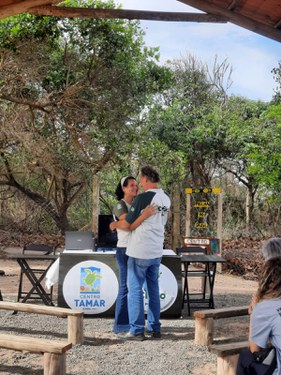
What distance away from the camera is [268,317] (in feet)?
9.59

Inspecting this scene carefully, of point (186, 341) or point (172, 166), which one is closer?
point (186, 341)

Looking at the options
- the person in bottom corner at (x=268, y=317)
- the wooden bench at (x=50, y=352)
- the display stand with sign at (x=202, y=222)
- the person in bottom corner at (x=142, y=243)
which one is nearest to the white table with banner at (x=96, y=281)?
the person in bottom corner at (x=142, y=243)

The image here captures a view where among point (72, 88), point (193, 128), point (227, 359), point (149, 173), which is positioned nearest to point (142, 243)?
point (149, 173)

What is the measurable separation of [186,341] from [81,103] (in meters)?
8.44

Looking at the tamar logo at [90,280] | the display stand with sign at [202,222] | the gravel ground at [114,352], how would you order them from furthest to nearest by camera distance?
the display stand with sign at [202,222], the tamar logo at [90,280], the gravel ground at [114,352]

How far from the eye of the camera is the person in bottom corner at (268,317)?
9.58ft

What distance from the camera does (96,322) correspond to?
6.48 metres

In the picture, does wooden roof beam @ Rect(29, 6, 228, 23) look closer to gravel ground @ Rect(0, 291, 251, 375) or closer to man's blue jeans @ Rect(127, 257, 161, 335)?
man's blue jeans @ Rect(127, 257, 161, 335)

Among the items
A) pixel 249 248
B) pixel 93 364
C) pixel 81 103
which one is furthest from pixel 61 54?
pixel 93 364

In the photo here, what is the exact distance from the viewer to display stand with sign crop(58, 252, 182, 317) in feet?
21.5

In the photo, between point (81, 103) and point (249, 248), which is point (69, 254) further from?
point (249, 248)

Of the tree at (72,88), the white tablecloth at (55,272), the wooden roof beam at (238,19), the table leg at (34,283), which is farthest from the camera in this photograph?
the tree at (72,88)

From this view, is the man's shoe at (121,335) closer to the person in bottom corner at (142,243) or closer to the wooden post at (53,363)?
the person in bottom corner at (142,243)

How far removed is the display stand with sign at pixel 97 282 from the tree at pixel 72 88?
6.54 metres
